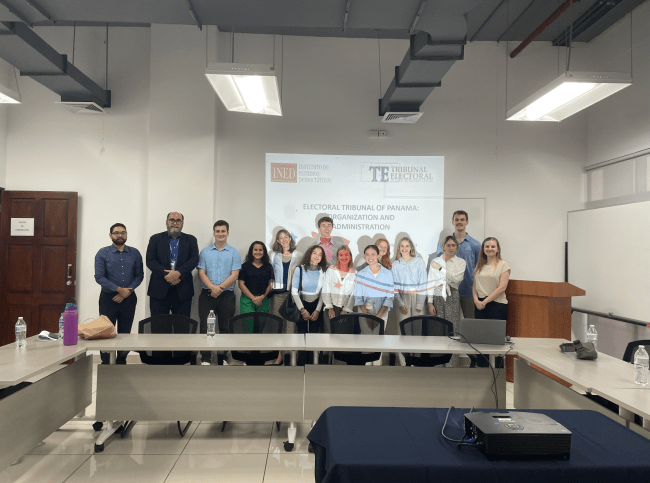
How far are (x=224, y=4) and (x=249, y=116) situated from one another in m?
2.51

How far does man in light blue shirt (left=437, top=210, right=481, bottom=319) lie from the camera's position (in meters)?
5.84

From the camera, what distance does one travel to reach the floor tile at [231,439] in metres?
3.38

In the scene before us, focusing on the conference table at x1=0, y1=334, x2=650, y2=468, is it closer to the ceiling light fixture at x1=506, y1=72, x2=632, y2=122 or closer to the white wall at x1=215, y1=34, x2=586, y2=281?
the ceiling light fixture at x1=506, y1=72, x2=632, y2=122

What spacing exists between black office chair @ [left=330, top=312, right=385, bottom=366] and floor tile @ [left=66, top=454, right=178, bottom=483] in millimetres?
1527

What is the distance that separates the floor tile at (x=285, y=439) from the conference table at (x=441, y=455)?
58.1 inches

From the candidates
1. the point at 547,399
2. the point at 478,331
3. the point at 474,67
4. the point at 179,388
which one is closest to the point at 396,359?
the point at 478,331

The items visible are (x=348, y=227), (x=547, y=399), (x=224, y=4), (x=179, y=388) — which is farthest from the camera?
(x=348, y=227)

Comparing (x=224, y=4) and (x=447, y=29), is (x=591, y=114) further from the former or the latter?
(x=224, y=4)

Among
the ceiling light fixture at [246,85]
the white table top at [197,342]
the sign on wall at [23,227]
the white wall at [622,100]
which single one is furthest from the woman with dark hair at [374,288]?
the sign on wall at [23,227]

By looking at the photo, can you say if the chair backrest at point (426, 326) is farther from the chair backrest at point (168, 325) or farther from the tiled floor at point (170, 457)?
the chair backrest at point (168, 325)

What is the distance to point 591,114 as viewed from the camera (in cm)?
626

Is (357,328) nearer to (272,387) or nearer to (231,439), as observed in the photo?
(272,387)

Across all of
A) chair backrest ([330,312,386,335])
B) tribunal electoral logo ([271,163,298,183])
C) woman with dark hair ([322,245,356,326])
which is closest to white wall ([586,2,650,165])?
woman with dark hair ([322,245,356,326])

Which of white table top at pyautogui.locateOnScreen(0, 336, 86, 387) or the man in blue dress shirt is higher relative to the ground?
the man in blue dress shirt
